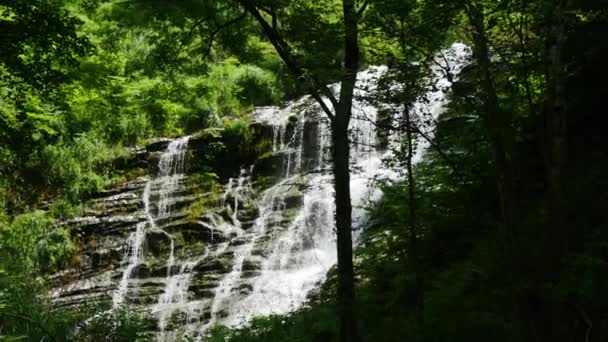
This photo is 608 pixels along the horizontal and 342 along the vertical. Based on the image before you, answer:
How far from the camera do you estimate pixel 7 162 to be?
1538 centimetres

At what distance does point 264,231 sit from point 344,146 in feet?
24.1

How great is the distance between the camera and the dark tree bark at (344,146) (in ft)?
19.3

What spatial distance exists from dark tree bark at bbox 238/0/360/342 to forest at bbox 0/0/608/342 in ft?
0.08

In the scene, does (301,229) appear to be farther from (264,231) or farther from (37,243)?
(37,243)

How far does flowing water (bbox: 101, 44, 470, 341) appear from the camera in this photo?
35.3 feet

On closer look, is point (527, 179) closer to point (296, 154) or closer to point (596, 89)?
point (596, 89)

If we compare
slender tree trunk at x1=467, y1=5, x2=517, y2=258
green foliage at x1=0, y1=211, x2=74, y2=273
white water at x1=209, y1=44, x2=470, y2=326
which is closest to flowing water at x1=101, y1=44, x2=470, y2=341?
white water at x1=209, y1=44, x2=470, y2=326

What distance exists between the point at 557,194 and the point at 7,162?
587 inches

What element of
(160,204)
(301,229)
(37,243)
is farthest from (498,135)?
(37,243)

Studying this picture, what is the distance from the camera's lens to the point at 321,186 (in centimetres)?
1002

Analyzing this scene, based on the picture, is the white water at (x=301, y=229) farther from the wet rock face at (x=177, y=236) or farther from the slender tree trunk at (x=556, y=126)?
the slender tree trunk at (x=556, y=126)

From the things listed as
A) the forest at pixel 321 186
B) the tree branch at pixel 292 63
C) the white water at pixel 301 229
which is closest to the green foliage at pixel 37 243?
the forest at pixel 321 186

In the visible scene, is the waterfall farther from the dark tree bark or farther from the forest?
the dark tree bark

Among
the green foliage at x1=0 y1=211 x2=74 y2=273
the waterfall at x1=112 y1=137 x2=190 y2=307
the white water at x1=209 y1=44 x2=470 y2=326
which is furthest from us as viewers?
the green foliage at x1=0 y1=211 x2=74 y2=273
